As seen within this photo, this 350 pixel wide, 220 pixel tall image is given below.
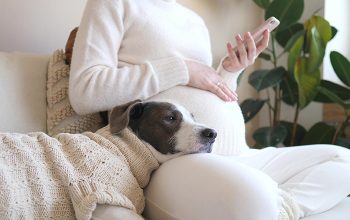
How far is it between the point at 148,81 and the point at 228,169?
405 mm

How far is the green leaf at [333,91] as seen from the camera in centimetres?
203

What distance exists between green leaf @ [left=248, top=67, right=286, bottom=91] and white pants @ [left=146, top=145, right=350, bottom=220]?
86 centimetres

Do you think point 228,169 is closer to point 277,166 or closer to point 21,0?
point 277,166

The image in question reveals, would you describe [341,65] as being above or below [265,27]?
below

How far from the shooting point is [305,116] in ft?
7.69

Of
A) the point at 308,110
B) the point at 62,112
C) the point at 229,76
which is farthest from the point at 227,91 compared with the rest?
the point at 308,110

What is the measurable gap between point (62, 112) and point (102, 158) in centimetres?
37

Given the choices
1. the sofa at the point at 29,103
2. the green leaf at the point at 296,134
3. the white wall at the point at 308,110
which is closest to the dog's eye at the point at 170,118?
the sofa at the point at 29,103

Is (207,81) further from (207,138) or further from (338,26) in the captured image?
(338,26)

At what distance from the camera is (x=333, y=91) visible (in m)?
2.05

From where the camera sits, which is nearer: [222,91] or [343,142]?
[222,91]

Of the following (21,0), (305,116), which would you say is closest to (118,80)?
(21,0)

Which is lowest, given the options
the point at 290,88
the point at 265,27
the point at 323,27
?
the point at 290,88

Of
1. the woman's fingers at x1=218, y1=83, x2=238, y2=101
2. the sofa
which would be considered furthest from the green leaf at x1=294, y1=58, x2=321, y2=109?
the sofa
